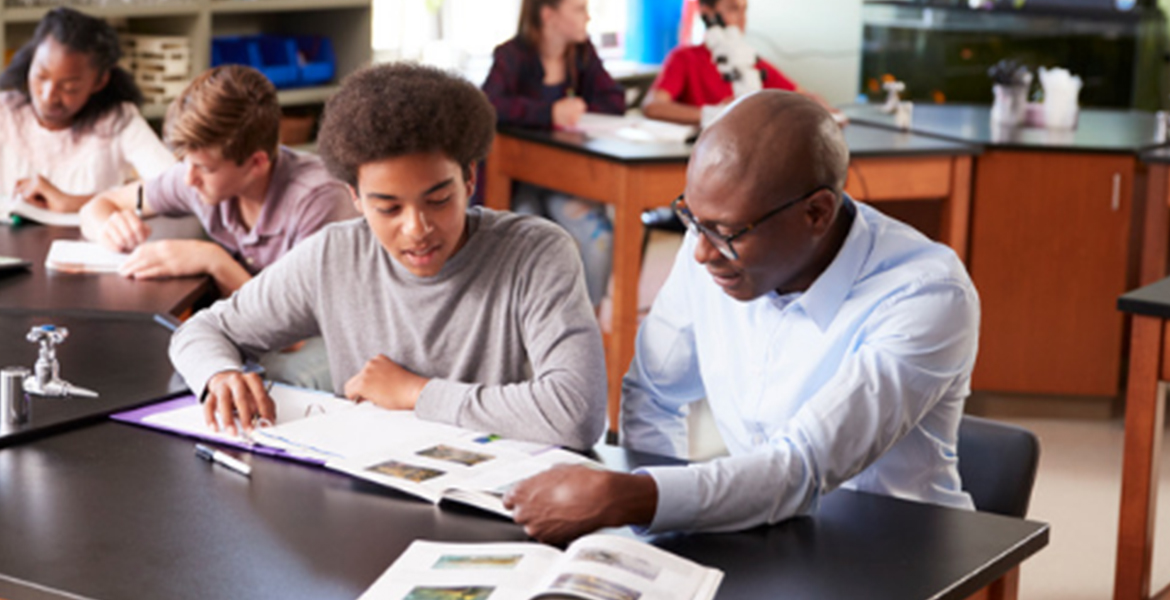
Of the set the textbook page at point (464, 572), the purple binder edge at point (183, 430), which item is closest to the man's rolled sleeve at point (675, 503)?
the textbook page at point (464, 572)

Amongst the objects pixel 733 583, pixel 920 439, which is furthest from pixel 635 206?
pixel 733 583

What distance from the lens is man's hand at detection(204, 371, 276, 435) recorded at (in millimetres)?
1876

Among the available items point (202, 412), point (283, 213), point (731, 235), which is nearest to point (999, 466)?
point (731, 235)

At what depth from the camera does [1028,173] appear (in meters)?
4.26

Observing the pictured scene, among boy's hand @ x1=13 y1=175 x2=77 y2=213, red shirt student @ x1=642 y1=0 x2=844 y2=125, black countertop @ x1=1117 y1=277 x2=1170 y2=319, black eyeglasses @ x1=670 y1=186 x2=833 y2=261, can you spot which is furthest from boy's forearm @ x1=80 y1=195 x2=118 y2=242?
red shirt student @ x1=642 y1=0 x2=844 y2=125

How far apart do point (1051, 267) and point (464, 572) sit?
326 cm

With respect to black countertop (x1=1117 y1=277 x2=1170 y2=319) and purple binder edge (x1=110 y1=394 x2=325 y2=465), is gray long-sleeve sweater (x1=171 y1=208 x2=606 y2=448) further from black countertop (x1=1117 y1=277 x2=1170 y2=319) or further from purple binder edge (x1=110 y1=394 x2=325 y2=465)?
black countertop (x1=1117 y1=277 x2=1170 y2=319)

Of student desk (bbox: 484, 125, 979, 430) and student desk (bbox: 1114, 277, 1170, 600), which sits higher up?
student desk (bbox: 484, 125, 979, 430)

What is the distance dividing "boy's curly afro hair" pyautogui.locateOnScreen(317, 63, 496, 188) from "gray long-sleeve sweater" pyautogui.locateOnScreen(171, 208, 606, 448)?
0.44 ft

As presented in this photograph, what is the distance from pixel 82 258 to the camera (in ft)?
9.39

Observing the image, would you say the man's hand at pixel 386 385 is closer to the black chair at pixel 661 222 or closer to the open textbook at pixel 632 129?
the open textbook at pixel 632 129

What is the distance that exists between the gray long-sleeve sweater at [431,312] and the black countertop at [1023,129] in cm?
254

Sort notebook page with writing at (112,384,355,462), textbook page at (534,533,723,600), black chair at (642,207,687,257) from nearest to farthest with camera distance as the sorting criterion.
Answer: textbook page at (534,533,723,600), notebook page with writing at (112,384,355,462), black chair at (642,207,687,257)

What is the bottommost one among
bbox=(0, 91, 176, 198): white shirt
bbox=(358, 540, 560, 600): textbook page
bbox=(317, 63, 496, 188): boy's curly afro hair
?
bbox=(358, 540, 560, 600): textbook page
